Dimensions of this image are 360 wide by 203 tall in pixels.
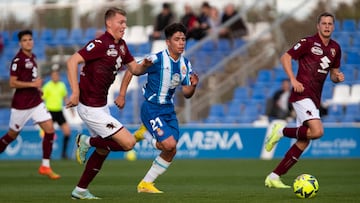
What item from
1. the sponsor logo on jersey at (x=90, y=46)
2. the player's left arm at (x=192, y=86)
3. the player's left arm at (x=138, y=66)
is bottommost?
the player's left arm at (x=192, y=86)

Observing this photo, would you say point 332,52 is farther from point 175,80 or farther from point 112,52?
point 112,52

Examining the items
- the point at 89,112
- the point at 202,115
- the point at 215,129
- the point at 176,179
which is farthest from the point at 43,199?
the point at 202,115

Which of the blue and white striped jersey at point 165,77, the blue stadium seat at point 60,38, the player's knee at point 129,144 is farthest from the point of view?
the blue stadium seat at point 60,38

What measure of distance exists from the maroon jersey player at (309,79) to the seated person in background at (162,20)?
1496 centimetres

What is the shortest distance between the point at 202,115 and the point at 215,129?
1902 millimetres

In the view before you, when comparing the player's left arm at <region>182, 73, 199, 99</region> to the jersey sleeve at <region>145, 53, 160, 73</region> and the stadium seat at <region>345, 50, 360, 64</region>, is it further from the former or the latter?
the stadium seat at <region>345, 50, 360, 64</region>

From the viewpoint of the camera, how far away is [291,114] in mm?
25703

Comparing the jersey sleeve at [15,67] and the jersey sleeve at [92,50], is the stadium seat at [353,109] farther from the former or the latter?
the jersey sleeve at [92,50]

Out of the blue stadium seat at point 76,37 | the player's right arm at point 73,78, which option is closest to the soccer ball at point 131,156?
the blue stadium seat at point 76,37

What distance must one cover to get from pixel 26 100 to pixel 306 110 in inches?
227

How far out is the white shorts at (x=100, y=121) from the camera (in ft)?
39.0

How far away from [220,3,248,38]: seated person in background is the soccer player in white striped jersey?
1559 cm

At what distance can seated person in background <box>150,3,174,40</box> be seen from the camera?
2911cm

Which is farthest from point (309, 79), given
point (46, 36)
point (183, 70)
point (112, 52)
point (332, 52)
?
point (46, 36)
